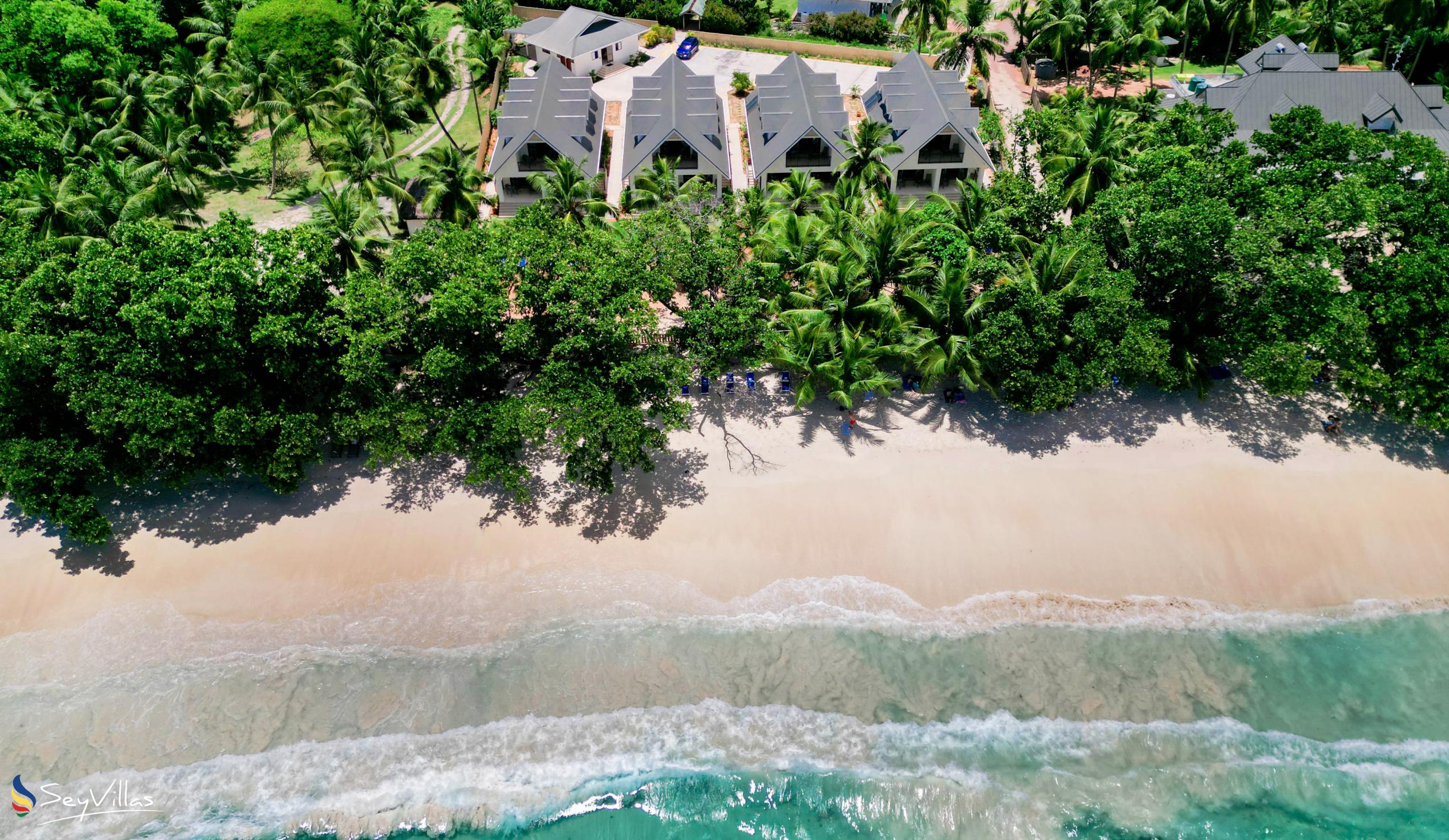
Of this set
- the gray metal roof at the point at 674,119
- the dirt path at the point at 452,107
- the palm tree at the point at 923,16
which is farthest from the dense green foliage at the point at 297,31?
the palm tree at the point at 923,16

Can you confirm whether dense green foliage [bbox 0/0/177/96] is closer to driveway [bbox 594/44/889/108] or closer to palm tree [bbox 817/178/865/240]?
driveway [bbox 594/44/889/108]

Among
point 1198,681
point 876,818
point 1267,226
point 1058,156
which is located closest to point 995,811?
point 876,818

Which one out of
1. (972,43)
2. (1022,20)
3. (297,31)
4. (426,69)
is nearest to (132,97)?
(297,31)

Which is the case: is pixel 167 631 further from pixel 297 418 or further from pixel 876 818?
pixel 876 818

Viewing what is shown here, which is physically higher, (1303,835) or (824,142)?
(824,142)

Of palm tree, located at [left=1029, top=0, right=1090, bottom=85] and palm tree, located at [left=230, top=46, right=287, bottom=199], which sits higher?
palm tree, located at [left=1029, top=0, right=1090, bottom=85]

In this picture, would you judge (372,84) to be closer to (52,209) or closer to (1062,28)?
(52,209)

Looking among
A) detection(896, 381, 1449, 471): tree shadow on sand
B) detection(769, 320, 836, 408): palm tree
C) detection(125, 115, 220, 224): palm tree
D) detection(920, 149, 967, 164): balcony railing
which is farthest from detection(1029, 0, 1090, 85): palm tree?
detection(125, 115, 220, 224): palm tree
